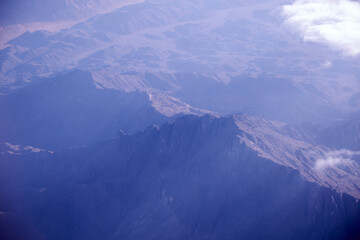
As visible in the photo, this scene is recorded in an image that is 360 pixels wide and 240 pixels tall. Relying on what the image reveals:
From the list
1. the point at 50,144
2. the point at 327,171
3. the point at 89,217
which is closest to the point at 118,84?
the point at 50,144

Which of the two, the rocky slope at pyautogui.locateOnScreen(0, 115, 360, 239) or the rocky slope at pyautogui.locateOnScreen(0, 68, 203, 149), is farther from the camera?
the rocky slope at pyautogui.locateOnScreen(0, 68, 203, 149)

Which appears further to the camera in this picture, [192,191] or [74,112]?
[74,112]

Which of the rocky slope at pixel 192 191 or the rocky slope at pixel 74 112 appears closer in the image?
the rocky slope at pixel 192 191

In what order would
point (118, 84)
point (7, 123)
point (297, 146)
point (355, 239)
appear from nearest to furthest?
point (355, 239)
point (297, 146)
point (7, 123)
point (118, 84)

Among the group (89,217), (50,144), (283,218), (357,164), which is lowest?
(50,144)

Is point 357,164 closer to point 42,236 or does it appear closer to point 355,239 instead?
point 355,239

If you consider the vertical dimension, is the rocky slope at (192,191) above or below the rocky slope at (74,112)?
above

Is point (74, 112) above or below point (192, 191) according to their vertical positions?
below

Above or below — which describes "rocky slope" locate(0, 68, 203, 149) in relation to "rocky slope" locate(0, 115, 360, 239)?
below
